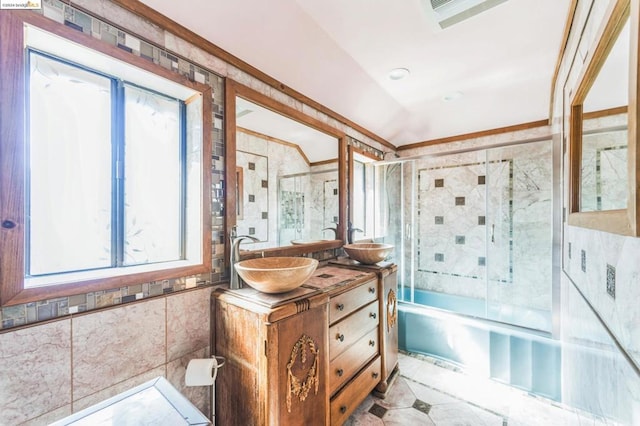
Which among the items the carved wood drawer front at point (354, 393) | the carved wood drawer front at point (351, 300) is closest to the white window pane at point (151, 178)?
the carved wood drawer front at point (351, 300)

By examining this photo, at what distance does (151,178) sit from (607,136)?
1.89m

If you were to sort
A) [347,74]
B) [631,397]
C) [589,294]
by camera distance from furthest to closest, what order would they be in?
[347,74] < [589,294] < [631,397]

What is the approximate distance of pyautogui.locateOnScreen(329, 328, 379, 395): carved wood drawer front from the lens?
55.1 inches

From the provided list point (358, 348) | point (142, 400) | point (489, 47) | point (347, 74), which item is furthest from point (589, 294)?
point (347, 74)

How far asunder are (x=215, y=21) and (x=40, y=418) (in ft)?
5.74

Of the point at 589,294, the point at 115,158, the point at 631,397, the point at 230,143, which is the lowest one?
the point at 631,397

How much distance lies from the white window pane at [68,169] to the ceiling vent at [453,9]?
1684 millimetres

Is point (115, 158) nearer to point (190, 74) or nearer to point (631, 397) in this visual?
point (190, 74)

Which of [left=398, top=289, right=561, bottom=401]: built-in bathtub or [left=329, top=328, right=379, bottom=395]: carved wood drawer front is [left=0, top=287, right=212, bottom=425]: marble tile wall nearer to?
[left=329, top=328, right=379, bottom=395]: carved wood drawer front

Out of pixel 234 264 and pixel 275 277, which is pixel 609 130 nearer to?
pixel 275 277

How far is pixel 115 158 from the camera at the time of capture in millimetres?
1167

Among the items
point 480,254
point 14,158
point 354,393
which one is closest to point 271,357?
point 354,393

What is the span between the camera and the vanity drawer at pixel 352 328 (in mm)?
1398

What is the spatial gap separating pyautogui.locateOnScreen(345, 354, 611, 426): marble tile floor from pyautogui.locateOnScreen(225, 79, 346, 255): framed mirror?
1.19 m
